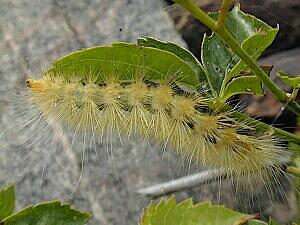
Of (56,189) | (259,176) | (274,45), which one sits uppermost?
(274,45)

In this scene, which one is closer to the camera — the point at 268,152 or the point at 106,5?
the point at 268,152

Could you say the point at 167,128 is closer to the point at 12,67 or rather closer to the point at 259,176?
the point at 259,176

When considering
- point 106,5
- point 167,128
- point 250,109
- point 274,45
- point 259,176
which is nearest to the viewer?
point 167,128

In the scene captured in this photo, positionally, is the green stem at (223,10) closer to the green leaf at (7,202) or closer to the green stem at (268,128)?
the green stem at (268,128)

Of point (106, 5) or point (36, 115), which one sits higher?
point (106, 5)

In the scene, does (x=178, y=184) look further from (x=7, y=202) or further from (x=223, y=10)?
(x=223, y=10)

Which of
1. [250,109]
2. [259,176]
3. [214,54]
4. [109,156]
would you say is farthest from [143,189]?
[214,54]
